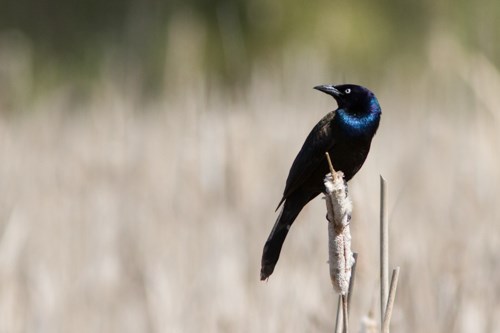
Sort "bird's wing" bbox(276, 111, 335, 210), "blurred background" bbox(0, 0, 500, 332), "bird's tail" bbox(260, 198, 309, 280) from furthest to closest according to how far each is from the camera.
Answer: "blurred background" bbox(0, 0, 500, 332) → "bird's wing" bbox(276, 111, 335, 210) → "bird's tail" bbox(260, 198, 309, 280)

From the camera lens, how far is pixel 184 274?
2.77m

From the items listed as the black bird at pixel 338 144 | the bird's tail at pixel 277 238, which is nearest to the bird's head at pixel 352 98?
the black bird at pixel 338 144

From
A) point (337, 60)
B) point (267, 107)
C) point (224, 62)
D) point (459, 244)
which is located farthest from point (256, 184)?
point (224, 62)

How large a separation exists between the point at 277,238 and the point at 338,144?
0.19 m

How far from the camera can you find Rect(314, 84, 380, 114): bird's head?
1.21m

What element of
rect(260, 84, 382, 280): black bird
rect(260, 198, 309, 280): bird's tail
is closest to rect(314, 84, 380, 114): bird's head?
rect(260, 84, 382, 280): black bird

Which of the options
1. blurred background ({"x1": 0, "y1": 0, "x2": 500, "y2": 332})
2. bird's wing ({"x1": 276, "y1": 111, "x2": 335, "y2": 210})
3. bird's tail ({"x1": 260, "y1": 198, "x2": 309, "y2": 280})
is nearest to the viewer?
bird's tail ({"x1": 260, "y1": 198, "x2": 309, "y2": 280})

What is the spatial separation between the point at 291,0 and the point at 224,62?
3.26 ft

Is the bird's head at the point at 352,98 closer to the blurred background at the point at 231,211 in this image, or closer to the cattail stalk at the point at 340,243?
the blurred background at the point at 231,211

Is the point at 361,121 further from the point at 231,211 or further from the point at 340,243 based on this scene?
the point at 231,211

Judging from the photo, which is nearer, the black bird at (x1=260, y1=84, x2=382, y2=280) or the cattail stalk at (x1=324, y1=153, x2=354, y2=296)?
the cattail stalk at (x1=324, y1=153, x2=354, y2=296)

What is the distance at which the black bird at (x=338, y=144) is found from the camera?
3.87 feet

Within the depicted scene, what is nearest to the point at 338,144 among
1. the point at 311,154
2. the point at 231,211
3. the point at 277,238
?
the point at 311,154

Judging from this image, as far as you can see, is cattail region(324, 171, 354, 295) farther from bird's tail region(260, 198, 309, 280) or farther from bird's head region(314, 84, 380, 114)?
bird's head region(314, 84, 380, 114)
